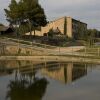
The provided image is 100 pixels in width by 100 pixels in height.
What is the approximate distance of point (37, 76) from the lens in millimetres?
30047

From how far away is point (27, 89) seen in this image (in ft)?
74.6

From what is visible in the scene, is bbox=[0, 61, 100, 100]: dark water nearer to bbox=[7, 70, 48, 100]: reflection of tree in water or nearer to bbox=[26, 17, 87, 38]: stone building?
bbox=[7, 70, 48, 100]: reflection of tree in water

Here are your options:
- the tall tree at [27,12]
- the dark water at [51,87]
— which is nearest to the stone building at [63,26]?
the tall tree at [27,12]

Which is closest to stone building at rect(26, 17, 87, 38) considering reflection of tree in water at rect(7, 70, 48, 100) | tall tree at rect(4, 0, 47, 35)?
tall tree at rect(4, 0, 47, 35)

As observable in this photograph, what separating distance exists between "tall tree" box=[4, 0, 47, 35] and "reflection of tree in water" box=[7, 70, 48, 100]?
1817 inches

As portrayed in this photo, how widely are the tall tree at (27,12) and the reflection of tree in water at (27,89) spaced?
4614 cm

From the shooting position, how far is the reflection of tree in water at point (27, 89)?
66.0ft

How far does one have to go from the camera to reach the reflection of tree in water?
2012 centimetres

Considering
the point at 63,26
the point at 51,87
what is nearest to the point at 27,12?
the point at 63,26

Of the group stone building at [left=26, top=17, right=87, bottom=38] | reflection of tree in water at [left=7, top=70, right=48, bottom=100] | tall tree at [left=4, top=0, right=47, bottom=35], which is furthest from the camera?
stone building at [left=26, top=17, right=87, bottom=38]

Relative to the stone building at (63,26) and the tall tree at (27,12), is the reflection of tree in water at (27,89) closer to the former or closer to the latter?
the tall tree at (27,12)

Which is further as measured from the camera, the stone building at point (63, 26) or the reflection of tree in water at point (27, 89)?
the stone building at point (63, 26)

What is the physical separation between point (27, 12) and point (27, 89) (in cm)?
5114

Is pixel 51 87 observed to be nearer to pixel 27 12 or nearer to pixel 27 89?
pixel 27 89
